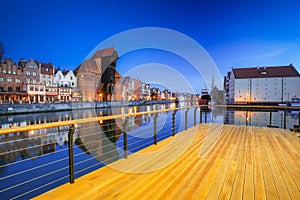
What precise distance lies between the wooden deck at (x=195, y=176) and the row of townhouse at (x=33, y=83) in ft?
80.5

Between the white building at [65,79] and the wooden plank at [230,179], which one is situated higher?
the white building at [65,79]

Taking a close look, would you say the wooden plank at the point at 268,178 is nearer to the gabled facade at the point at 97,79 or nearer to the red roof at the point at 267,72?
the gabled facade at the point at 97,79

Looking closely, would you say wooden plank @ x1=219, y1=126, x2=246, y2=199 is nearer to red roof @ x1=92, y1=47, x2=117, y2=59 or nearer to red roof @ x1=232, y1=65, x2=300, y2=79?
red roof @ x1=92, y1=47, x2=117, y2=59

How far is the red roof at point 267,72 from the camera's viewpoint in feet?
91.4

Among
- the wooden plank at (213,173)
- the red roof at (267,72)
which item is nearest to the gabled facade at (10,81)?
the wooden plank at (213,173)

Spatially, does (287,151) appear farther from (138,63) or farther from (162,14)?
(162,14)

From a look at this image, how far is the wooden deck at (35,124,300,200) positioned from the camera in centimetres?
125

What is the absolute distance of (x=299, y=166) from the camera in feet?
5.98

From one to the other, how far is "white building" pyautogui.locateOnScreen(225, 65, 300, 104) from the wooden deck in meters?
33.7

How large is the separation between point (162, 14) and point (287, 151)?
10163 mm

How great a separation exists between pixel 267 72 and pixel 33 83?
149 feet

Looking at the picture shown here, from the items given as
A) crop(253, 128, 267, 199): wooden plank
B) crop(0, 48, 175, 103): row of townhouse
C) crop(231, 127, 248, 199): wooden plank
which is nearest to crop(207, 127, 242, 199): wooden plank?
crop(231, 127, 248, 199): wooden plank

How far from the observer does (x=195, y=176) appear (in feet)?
5.14

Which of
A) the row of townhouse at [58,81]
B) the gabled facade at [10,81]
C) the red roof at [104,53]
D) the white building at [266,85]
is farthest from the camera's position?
the red roof at [104,53]
